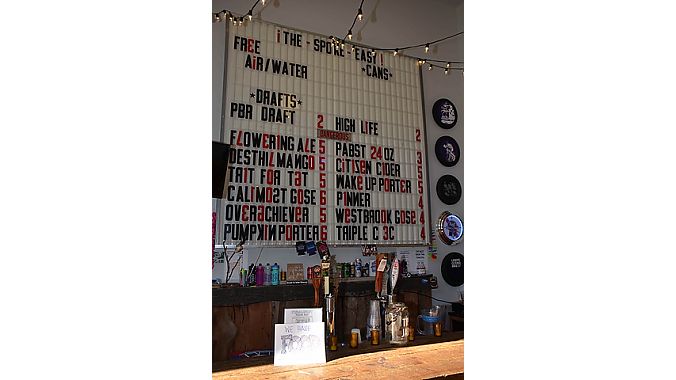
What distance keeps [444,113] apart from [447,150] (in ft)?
1.33

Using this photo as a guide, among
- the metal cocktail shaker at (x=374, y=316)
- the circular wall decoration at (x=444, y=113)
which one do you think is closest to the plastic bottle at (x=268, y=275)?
the metal cocktail shaker at (x=374, y=316)

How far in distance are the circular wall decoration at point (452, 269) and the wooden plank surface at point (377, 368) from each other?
3.63 metres

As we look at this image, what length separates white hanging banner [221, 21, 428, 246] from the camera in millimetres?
5055

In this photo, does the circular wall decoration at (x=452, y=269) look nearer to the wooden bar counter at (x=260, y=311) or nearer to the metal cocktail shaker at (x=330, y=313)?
the wooden bar counter at (x=260, y=311)

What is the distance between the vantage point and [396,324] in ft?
9.66

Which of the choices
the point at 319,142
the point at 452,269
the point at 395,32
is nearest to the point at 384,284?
the point at 319,142

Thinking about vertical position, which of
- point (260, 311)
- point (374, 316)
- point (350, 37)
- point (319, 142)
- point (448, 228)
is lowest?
point (260, 311)

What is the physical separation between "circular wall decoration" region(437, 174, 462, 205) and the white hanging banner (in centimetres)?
35

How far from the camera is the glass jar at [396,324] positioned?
2.93 meters

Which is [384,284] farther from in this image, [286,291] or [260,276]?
[260,276]

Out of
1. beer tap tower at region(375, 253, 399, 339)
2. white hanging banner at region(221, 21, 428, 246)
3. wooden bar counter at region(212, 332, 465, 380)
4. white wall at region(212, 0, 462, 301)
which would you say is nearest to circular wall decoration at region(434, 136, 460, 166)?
Answer: white wall at region(212, 0, 462, 301)
